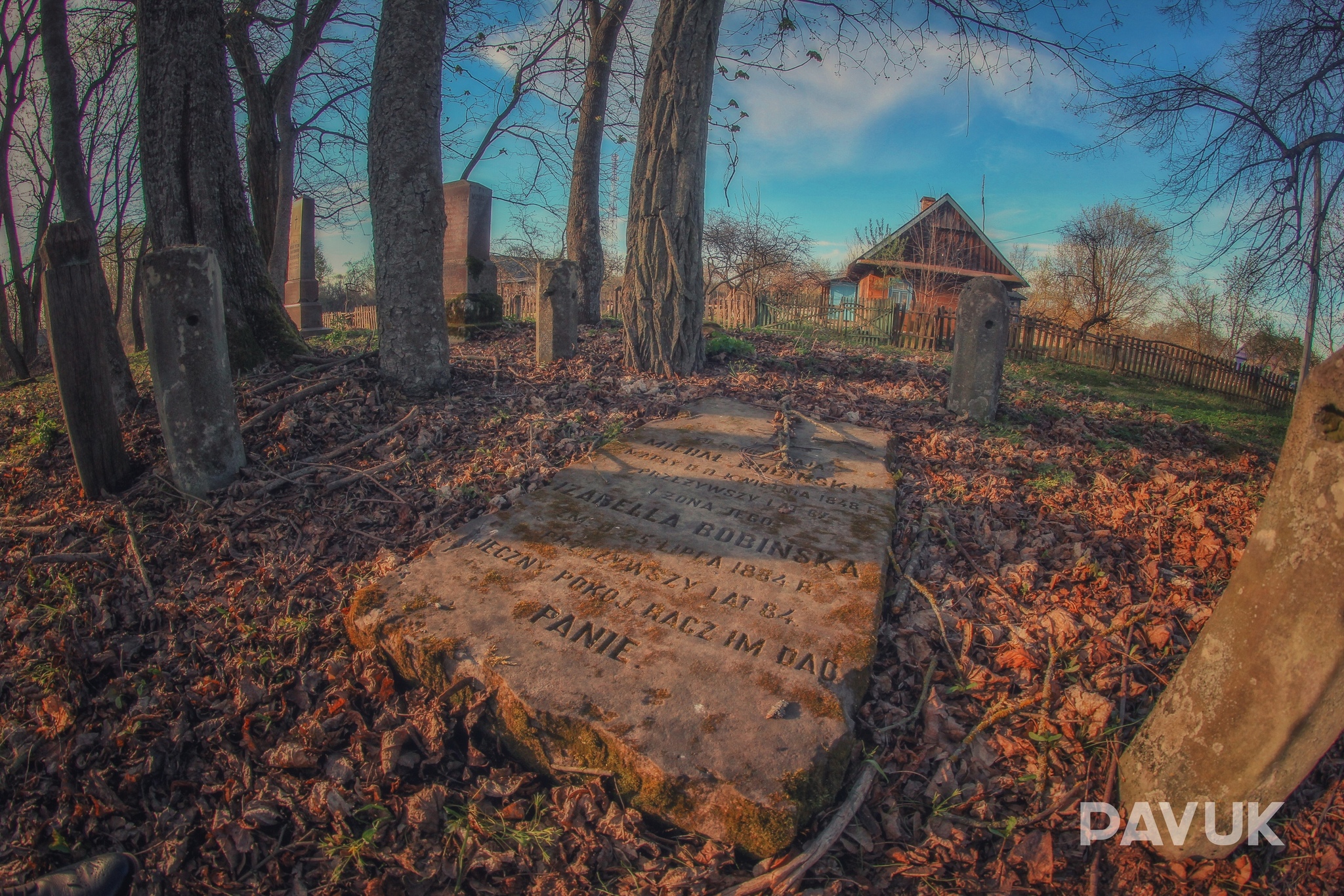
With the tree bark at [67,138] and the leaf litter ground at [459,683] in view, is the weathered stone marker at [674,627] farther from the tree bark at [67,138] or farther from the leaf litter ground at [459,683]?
the tree bark at [67,138]

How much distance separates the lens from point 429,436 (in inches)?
182

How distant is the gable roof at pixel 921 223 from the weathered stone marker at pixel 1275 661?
15.1m

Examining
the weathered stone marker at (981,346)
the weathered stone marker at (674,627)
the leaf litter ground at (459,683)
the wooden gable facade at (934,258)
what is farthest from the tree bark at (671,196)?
the wooden gable facade at (934,258)

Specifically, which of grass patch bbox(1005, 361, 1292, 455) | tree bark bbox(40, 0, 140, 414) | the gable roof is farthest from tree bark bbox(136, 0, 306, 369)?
the gable roof

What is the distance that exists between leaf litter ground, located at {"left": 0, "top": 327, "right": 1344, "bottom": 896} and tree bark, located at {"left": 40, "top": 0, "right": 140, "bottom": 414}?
0.40 m

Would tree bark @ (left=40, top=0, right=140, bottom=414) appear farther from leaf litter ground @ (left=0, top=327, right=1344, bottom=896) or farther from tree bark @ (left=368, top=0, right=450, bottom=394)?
tree bark @ (left=368, top=0, right=450, bottom=394)

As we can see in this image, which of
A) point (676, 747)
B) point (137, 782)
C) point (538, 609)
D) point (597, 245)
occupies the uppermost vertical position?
point (597, 245)

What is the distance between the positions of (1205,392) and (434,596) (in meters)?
22.6

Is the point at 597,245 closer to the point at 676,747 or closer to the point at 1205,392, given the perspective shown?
the point at 676,747

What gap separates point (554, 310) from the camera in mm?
6961

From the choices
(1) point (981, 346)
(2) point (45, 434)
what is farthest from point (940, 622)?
(2) point (45, 434)

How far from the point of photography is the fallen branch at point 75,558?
347 cm

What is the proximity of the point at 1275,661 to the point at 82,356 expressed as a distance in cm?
599

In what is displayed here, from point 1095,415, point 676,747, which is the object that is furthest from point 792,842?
point 1095,415
